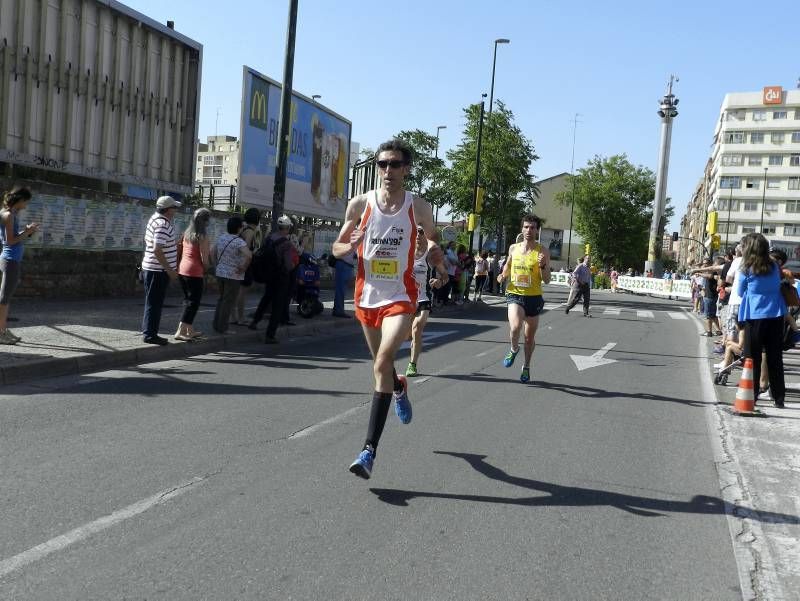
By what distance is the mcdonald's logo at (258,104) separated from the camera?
23.3 m

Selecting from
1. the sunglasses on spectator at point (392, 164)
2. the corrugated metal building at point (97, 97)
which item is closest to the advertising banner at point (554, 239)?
the corrugated metal building at point (97, 97)

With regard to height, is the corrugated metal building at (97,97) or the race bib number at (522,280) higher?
the corrugated metal building at (97,97)

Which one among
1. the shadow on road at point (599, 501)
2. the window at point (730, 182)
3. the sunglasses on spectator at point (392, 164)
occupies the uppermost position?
the window at point (730, 182)

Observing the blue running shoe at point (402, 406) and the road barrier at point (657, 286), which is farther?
the road barrier at point (657, 286)

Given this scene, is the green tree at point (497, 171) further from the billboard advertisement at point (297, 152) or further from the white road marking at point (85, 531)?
the white road marking at point (85, 531)

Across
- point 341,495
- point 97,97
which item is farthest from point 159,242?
point 97,97

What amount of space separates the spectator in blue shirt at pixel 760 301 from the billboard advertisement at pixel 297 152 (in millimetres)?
16658

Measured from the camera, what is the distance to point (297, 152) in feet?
88.2

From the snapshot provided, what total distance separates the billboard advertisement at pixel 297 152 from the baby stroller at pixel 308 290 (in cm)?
815

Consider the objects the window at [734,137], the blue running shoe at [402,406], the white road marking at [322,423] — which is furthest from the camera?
the window at [734,137]

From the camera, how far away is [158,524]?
401cm

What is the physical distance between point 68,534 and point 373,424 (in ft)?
6.09

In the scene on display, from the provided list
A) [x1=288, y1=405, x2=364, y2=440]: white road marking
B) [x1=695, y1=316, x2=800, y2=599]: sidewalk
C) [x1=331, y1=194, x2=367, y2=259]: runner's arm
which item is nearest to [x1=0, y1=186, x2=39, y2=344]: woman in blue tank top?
[x1=288, y1=405, x2=364, y2=440]: white road marking

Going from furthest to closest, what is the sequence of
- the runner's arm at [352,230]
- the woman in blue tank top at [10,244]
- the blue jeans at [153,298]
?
the blue jeans at [153,298] → the woman in blue tank top at [10,244] → the runner's arm at [352,230]
